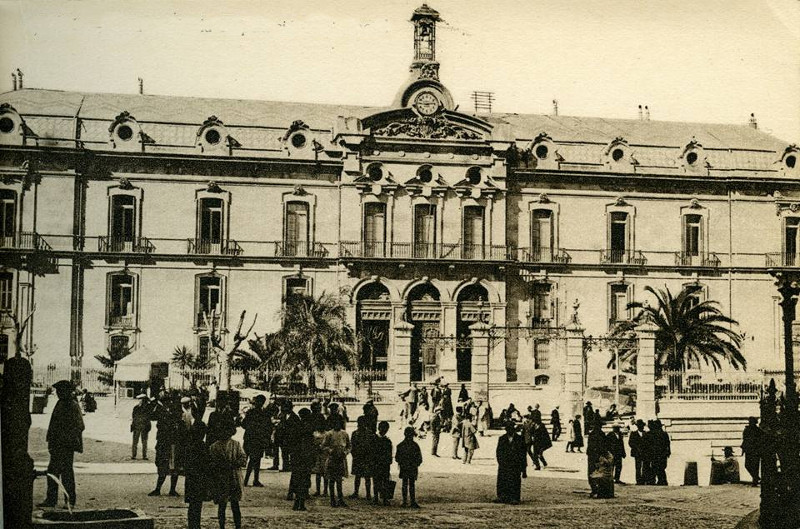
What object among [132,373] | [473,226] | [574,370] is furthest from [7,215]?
[473,226]

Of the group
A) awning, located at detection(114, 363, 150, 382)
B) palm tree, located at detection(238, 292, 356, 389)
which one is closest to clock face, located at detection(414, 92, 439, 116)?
palm tree, located at detection(238, 292, 356, 389)

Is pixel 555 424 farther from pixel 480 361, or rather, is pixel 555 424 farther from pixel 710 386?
pixel 710 386

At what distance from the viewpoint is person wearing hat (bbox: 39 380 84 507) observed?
10219 millimetres

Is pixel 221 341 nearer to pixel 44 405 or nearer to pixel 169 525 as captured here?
pixel 44 405

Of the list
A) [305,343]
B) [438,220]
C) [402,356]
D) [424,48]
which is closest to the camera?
[424,48]

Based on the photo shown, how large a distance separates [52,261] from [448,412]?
8.40 m

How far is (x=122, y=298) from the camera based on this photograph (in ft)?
70.0

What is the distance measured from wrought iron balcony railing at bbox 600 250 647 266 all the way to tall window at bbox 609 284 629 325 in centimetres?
77

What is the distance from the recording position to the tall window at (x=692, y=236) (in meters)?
24.1

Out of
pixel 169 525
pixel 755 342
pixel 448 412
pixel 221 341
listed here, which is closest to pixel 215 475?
pixel 169 525

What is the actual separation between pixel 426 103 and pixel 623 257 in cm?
738

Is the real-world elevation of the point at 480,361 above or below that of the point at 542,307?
below

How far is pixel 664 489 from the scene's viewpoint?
41.0 feet

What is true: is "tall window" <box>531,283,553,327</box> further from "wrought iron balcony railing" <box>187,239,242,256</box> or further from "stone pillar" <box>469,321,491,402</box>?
"wrought iron balcony railing" <box>187,239,242,256</box>
